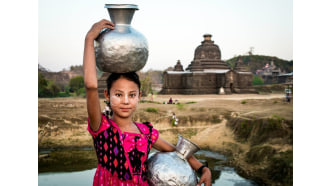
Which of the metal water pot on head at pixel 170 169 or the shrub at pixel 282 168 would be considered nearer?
the metal water pot on head at pixel 170 169

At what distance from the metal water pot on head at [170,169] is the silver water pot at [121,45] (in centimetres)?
68

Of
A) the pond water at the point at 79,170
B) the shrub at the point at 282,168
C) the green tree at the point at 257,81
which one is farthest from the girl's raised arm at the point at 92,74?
the green tree at the point at 257,81

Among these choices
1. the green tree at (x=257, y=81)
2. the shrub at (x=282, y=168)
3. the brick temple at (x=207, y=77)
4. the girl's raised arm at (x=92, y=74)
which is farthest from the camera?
the green tree at (x=257, y=81)

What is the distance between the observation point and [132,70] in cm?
217

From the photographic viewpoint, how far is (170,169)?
2.22 m

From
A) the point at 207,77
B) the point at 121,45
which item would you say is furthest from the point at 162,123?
the point at 207,77

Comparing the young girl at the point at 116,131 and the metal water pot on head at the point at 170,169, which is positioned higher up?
the young girl at the point at 116,131

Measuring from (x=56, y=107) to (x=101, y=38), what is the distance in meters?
15.3

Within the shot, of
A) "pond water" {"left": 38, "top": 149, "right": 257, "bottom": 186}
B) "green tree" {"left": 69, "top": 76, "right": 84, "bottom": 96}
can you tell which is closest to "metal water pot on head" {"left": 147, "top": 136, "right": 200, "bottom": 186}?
"pond water" {"left": 38, "top": 149, "right": 257, "bottom": 186}

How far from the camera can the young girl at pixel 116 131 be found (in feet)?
6.64

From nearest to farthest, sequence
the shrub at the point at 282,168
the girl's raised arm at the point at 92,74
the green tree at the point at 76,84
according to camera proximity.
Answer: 1. the girl's raised arm at the point at 92,74
2. the shrub at the point at 282,168
3. the green tree at the point at 76,84

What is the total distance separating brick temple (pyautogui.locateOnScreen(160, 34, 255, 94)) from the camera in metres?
25.0

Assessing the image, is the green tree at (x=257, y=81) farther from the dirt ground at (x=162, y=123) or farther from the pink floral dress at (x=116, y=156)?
the pink floral dress at (x=116, y=156)

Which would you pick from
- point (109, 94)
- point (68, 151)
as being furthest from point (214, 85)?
point (109, 94)
